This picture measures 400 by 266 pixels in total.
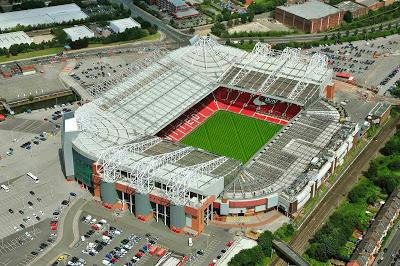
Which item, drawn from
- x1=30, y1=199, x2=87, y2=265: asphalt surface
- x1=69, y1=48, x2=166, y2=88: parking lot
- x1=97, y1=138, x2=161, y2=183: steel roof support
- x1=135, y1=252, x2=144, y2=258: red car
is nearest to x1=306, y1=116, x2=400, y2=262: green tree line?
x1=135, y1=252, x2=144, y2=258: red car

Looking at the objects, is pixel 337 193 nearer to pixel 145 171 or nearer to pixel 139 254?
pixel 145 171

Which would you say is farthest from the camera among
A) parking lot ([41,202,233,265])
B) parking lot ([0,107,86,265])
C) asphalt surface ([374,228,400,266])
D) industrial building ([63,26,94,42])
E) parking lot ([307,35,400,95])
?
industrial building ([63,26,94,42])

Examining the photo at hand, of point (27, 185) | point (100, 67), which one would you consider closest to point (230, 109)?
point (100, 67)

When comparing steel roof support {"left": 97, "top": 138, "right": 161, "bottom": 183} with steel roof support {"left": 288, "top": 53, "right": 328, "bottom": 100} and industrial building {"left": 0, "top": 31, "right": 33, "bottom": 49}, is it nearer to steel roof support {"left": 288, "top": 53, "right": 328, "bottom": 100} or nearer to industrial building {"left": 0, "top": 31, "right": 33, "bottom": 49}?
steel roof support {"left": 288, "top": 53, "right": 328, "bottom": 100}

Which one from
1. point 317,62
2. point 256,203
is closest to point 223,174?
point 256,203

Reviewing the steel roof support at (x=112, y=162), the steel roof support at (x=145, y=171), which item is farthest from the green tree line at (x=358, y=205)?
the steel roof support at (x=112, y=162)
